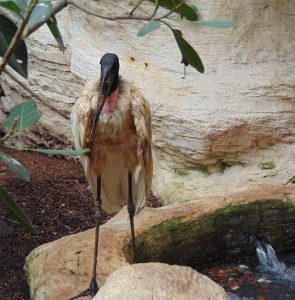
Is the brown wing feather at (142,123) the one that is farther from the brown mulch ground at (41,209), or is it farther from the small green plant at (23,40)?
the small green plant at (23,40)

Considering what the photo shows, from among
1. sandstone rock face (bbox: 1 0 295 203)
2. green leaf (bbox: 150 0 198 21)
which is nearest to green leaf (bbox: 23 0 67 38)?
green leaf (bbox: 150 0 198 21)

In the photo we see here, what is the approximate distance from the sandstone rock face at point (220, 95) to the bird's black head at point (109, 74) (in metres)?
1.28

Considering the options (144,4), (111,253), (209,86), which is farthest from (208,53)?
(111,253)

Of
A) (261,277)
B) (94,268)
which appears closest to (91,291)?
(94,268)

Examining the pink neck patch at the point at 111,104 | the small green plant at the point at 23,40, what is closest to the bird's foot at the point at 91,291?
the pink neck patch at the point at 111,104

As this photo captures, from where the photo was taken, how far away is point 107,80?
343 centimetres

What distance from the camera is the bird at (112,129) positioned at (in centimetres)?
347

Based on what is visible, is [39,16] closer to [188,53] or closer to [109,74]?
[188,53]

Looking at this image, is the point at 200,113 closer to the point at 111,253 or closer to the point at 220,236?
the point at 220,236

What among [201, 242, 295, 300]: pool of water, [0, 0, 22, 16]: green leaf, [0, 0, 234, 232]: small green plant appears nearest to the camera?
[0, 0, 22, 16]: green leaf

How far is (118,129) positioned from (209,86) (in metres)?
1.34

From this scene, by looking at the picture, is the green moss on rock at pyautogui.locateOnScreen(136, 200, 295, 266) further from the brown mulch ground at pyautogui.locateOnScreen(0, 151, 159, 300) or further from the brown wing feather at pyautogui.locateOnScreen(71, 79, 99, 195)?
the brown mulch ground at pyautogui.locateOnScreen(0, 151, 159, 300)

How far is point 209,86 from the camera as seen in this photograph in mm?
4742

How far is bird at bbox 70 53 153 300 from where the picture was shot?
137 inches
